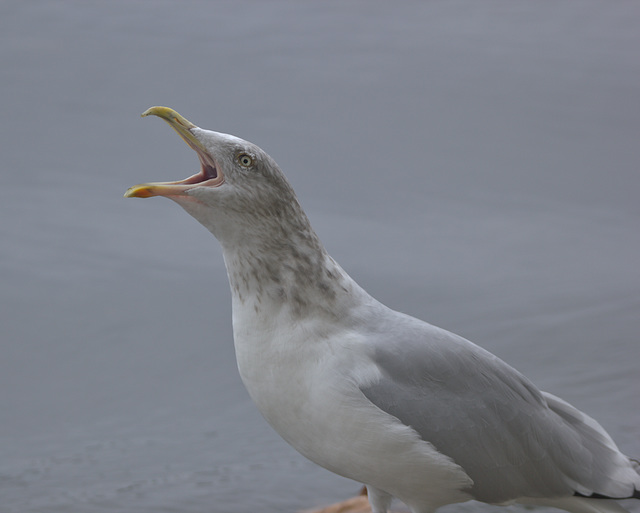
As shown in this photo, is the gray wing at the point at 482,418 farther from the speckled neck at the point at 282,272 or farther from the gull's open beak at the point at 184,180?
the gull's open beak at the point at 184,180

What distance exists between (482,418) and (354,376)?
29 cm

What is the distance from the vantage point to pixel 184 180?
1767mm

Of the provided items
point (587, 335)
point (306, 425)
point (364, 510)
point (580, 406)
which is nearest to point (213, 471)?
point (364, 510)

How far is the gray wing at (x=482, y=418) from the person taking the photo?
1821mm

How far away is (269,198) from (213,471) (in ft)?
3.74

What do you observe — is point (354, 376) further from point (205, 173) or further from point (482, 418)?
point (205, 173)

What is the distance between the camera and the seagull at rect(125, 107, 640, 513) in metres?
1.75

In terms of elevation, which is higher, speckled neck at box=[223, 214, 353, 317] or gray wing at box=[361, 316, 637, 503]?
speckled neck at box=[223, 214, 353, 317]

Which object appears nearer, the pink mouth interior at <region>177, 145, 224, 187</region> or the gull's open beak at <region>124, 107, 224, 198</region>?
the gull's open beak at <region>124, 107, 224, 198</region>

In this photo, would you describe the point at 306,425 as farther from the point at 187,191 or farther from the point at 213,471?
the point at 213,471

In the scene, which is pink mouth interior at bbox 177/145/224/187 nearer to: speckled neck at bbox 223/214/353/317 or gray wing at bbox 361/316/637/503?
speckled neck at bbox 223/214/353/317

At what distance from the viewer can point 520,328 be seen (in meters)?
3.11

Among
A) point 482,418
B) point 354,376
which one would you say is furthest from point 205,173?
point 482,418

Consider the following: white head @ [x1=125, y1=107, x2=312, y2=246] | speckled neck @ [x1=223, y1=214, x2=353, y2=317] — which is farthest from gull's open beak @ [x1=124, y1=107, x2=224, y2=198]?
speckled neck @ [x1=223, y1=214, x2=353, y2=317]
